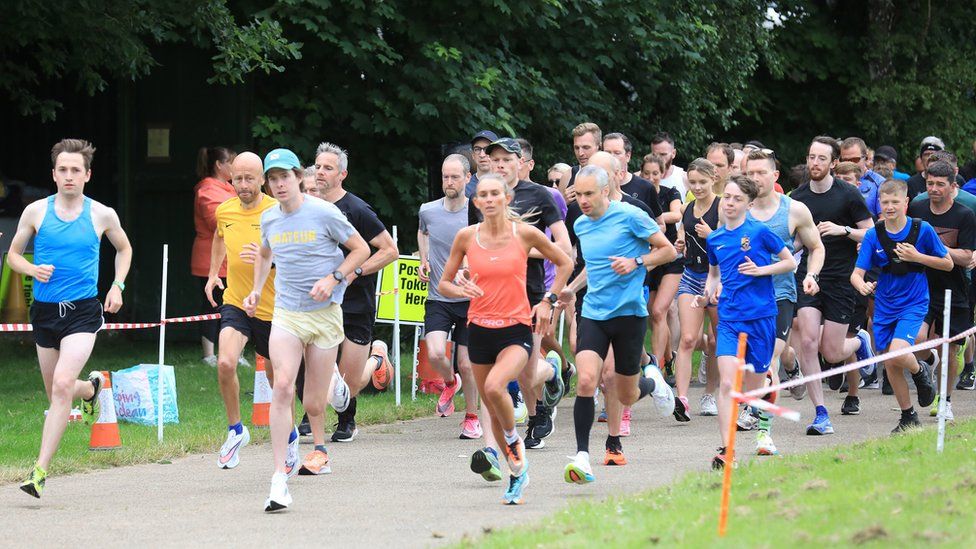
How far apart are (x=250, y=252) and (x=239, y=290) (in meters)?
0.43

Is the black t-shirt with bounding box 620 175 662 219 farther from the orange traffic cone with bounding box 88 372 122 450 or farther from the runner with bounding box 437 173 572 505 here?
the orange traffic cone with bounding box 88 372 122 450

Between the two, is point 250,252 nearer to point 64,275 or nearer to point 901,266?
point 64,275

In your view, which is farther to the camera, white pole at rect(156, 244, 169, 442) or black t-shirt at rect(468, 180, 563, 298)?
white pole at rect(156, 244, 169, 442)

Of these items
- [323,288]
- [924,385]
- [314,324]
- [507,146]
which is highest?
[507,146]

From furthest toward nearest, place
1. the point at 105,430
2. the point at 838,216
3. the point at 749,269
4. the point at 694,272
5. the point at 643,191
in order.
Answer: the point at 694,272
the point at 643,191
the point at 838,216
the point at 105,430
the point at 749,269

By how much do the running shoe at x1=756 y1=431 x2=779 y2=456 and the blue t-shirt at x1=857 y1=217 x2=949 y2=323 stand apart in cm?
174

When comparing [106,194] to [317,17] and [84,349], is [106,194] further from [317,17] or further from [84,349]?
[84,349]

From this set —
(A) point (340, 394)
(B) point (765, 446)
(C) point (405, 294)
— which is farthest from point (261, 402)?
(B) point (765, 446)

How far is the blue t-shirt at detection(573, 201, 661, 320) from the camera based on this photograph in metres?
9.93

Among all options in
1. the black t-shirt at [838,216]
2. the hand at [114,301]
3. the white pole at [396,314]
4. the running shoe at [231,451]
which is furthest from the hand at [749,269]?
the white pole at [396,314]

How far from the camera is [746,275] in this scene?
10523mm

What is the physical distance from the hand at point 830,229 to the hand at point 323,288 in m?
5.10

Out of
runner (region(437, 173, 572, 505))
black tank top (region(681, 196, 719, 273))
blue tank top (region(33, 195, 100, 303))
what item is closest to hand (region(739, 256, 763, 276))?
runner (region(437, 173, 572, 505))

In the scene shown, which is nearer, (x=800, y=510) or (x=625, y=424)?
(x=800, y=510)
